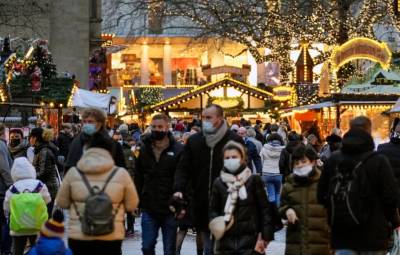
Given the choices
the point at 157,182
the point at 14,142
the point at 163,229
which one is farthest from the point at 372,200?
the point at 14,142

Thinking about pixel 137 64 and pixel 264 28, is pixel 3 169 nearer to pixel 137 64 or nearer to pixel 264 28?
pixel 264 28

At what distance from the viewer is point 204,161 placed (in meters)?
11.2

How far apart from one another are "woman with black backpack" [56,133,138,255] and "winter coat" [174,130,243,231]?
71.5 inches

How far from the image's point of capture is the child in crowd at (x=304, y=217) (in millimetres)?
10602

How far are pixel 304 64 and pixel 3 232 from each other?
973 inches

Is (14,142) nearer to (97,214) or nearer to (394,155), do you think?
(394,155)

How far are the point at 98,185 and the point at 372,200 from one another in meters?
2.18

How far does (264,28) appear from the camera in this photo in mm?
41875

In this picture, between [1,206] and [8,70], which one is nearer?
[1,206]

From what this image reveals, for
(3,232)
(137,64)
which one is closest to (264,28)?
(3,232)

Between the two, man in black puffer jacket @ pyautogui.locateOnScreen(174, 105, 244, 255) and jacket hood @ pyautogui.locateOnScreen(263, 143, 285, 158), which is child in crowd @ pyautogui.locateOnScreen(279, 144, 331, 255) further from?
jacket hood @ pyautogui.locateOnScreen(263, 143, 285, 158)

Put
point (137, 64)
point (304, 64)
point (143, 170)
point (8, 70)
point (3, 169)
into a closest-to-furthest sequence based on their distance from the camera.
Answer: point (143, 170)
point (3, 169)
point (8, 70)
point (304, 64)
point (137, 64)

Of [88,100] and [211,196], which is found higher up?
[88,100]

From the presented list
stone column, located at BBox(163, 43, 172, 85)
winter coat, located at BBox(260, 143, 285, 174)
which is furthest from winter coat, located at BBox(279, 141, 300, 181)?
stone column, located at BBox(163, 43, 172, 85)
